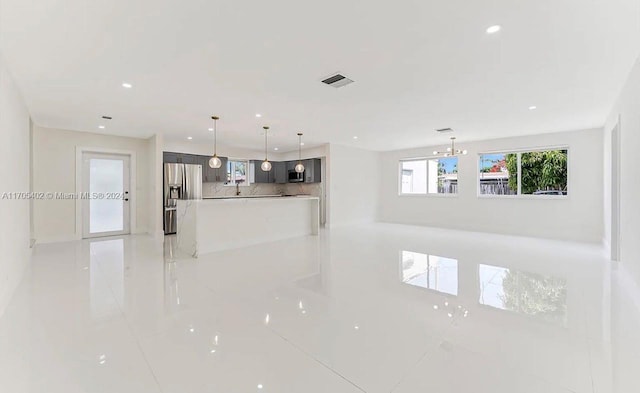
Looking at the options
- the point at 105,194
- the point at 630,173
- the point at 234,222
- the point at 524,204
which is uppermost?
the point at 630,173

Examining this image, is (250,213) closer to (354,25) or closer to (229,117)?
(229,117)

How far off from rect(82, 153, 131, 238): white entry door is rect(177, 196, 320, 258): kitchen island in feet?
8.32

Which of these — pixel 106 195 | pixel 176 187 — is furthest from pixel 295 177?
pixel 106 195

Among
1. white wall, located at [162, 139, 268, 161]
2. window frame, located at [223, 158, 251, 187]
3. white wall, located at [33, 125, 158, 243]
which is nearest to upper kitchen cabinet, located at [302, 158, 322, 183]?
white wall, located at [162, 139, 268, 161]

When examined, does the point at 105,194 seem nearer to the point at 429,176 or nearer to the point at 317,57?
the point at 317,57

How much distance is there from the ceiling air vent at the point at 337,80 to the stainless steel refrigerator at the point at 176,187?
5374mm

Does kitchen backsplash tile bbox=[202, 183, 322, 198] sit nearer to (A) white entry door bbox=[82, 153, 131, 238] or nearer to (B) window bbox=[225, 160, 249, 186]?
(B) window bbox=[225, 160, 249, 186]

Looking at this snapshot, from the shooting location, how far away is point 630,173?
3.39 meters

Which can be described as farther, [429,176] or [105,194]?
[429,176]

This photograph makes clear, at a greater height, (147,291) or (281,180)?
(281,180)

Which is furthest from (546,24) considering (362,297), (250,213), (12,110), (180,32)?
(12,110)

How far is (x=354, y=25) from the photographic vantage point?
2.37 meters

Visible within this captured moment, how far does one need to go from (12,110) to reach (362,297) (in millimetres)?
4584

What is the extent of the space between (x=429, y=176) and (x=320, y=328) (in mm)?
7482
